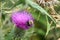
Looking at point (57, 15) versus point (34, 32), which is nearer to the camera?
point (34, 32)

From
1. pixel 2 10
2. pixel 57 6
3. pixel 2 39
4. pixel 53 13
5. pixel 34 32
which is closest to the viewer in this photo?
pixel 2 39

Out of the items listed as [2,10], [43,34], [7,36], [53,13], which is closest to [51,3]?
[53,13]

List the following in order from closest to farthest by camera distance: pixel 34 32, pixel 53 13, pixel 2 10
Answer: pixel 2 10 < pixel 34 32 < pixel 53 13

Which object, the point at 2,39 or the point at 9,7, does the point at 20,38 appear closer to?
the point at 2,39

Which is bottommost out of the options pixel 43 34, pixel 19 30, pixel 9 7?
pixel 43 34

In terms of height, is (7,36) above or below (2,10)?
below

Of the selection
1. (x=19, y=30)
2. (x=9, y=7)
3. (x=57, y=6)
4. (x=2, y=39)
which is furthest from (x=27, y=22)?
(x=57, y=6)
